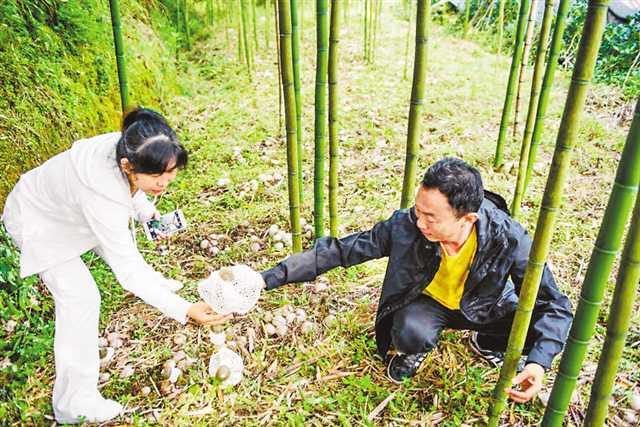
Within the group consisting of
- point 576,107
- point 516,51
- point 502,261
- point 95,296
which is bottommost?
point 95,296

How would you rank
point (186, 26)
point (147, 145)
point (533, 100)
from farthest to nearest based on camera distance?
point (186, 26) → point (533, 100) → point (147, 145)

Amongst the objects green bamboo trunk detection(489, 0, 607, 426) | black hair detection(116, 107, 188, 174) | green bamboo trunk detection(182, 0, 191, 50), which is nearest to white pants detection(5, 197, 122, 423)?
black hair detection(116, 107, 188, 174)

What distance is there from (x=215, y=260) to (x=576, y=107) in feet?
7.31

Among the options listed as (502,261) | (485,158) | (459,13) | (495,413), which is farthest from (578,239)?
(459,13)

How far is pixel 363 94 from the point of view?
5.44 meters

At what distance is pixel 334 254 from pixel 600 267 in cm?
107

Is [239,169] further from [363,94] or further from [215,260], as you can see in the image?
[363,94]

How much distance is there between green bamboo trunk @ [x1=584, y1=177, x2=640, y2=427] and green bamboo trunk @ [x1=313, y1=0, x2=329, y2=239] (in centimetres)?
136

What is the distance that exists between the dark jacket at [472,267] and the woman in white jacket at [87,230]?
0.51 m

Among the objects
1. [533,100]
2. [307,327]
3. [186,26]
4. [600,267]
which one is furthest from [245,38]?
[600,267]

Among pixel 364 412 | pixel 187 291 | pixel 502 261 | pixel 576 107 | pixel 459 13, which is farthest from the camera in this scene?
pixel 459 13

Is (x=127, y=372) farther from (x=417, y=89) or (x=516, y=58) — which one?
(x=516, y=58)

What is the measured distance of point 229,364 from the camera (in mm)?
2309

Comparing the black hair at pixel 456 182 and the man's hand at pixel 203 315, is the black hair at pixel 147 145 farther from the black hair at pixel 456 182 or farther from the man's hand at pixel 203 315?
the black hair at pixel 456 182
